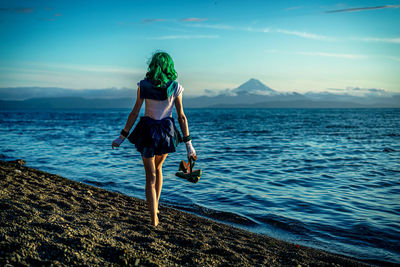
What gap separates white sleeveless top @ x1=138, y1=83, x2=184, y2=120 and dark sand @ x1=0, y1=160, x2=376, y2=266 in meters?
1.63

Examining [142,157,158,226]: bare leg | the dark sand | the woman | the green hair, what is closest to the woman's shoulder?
the woman

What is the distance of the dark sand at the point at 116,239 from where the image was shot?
117 inches

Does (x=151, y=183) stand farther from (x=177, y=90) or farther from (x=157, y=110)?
(x=177, y=90)

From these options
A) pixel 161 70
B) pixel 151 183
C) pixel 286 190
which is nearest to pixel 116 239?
pixel 151 183

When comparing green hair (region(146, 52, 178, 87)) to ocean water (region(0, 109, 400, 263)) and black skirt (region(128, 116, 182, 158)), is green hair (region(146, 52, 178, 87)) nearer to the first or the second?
black skirt (region(128, 116, 182, 158))

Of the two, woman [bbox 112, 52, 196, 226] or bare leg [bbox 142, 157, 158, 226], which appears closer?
woman [bbox 112, 52, 196, 226]

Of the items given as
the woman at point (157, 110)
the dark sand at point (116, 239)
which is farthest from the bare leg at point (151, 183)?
the dark sand at point (116, 239)

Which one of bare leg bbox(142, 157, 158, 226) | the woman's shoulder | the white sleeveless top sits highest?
the woman's shoulder

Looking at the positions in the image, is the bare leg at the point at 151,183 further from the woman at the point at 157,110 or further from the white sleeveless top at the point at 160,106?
the white sleeveless top at the point at 160,106

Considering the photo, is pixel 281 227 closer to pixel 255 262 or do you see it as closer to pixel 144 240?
pixel 255 262

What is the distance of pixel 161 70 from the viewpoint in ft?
12.3

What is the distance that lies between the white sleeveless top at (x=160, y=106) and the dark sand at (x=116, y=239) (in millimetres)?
1633

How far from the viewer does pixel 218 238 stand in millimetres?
4262

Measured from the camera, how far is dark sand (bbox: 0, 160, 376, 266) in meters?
2.96
